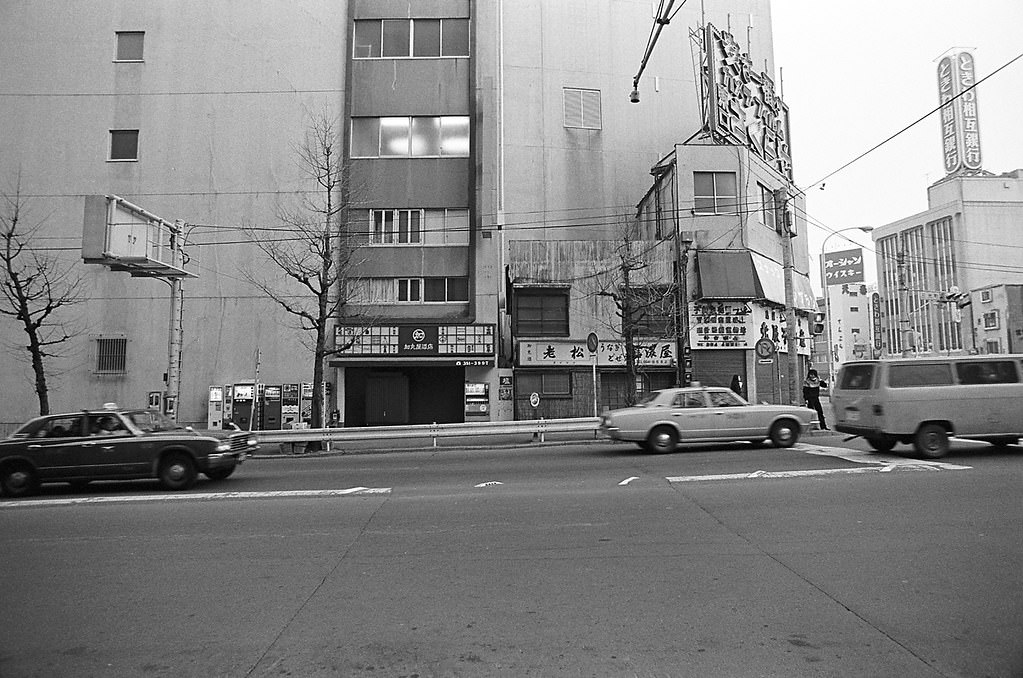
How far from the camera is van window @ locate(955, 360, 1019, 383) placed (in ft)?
40.1

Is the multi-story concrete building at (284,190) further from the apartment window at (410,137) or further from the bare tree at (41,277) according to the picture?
the bare tree at (41,277)

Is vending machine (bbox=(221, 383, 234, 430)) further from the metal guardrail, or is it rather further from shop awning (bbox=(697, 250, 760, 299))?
shop awning (bbox=(697, 250, 760, 299))

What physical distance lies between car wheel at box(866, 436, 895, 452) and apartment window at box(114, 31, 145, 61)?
2828 cm

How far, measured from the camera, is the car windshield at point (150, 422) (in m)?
11.7

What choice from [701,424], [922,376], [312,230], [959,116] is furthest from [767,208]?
[959,116]

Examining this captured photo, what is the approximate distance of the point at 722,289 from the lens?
2481cm

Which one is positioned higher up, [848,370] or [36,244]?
[36,244]

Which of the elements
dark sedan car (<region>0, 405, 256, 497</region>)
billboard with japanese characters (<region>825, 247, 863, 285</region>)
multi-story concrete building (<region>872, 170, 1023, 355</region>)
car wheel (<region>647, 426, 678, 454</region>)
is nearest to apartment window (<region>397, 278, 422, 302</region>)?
car wheel (<region>647, 426, 678, 454</region>)

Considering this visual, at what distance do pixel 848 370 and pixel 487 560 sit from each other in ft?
33.0

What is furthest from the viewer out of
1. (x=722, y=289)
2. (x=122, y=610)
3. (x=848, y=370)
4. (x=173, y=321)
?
(x=722, y=289)

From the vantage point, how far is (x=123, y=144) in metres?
26.0

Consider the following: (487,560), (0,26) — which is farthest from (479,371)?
(0,26)

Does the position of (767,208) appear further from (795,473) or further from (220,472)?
(220,472)

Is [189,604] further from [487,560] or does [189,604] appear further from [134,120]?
[134,120]
